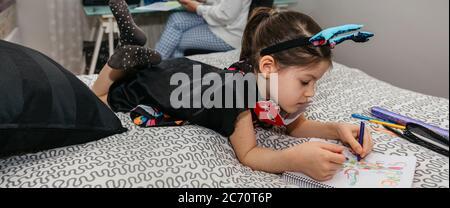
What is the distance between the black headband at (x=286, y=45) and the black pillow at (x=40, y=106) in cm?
27

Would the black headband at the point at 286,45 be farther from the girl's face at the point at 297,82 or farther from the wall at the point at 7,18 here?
the wall at the point at 7,18

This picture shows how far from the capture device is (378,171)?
46 cm

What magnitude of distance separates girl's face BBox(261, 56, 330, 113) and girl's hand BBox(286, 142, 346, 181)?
76 millimetres

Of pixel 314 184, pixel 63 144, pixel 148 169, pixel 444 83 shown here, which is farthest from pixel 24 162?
pixel 444 83

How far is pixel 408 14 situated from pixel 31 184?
1.85 feet

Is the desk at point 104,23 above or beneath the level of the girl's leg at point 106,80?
above

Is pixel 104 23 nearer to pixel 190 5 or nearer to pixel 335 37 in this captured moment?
pixel 190 5

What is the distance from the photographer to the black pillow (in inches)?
18.9

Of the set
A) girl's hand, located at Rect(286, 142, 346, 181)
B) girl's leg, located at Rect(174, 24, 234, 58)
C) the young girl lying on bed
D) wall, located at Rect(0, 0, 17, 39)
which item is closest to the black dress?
the young girl lying on bed

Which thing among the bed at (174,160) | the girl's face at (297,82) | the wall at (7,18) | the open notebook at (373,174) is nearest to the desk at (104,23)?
the wall at (7,18)

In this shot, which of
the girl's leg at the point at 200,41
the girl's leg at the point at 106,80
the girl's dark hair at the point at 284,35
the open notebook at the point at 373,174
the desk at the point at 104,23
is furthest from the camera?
the girl's leg at the point at 200,41

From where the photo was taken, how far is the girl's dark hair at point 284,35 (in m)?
0.54

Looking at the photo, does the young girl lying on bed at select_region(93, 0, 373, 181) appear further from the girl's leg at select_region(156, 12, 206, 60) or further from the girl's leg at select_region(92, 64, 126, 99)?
the girl's leg at select_region(156, 12, 206, 60)
